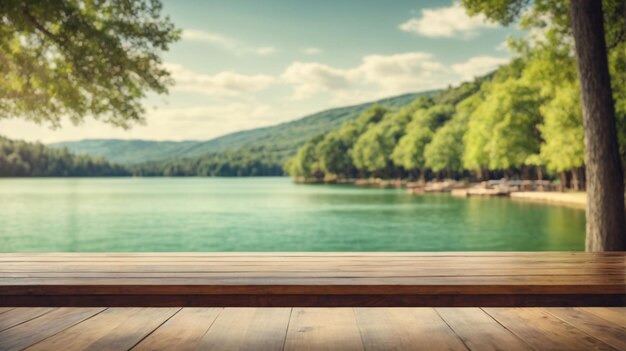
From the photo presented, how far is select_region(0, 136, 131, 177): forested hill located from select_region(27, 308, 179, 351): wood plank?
11319 cm

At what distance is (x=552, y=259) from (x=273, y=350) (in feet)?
6.39

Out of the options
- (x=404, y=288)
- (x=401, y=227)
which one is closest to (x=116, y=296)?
(x=404, y=288)

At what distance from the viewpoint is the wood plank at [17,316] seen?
4102mm

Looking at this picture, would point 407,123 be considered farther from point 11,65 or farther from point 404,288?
point 404,288

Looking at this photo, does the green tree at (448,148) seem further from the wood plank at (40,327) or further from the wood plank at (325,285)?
the wood plank at (325,285)

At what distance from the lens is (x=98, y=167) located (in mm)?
147125

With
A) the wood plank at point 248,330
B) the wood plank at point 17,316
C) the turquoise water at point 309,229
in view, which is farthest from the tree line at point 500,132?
the wood plank at point 17,316

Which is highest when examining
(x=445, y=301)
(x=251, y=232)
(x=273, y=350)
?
(x=445, y=301)

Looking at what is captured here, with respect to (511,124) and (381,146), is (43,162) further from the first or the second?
(511,124)

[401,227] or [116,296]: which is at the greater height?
[116,296]

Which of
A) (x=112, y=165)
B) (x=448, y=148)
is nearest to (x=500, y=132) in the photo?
(x=448, y=148)

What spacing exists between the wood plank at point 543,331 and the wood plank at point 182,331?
6.90ft

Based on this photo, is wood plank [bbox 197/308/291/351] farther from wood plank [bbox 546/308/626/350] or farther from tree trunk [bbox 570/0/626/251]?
tree trunk [bbox 570/0/626/251]

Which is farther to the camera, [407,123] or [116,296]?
[407,123]
